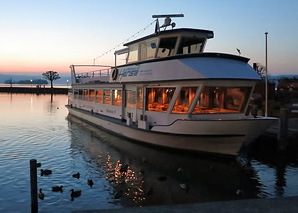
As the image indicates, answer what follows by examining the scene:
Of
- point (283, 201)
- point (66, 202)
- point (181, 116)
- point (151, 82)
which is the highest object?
point (151, 82)

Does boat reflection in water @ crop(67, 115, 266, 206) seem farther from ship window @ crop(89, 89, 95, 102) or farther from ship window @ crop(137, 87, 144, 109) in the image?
ship window @ crop(89, 89, 95, 102)

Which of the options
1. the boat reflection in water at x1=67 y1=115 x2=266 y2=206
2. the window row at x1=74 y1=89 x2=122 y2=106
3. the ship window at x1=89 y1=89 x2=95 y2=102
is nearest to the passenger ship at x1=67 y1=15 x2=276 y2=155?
the boat reflection in water at x1=67 y1=115 x2=266 y2=206

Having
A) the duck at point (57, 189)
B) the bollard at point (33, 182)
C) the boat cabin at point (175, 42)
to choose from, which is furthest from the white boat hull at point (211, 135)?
the bollard at point (33, 182)

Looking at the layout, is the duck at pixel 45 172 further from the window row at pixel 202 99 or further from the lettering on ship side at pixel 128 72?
the lettering on ship side at pixel 128 72

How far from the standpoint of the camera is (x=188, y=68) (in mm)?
12969

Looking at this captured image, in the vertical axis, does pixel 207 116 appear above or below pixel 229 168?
above

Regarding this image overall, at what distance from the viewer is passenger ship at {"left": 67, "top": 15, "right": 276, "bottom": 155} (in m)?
12.6

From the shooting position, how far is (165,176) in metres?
11.9

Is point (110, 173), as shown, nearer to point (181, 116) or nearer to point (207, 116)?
point (181, 116)

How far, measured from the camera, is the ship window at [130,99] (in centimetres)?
1728

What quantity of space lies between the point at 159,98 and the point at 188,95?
2116 mm

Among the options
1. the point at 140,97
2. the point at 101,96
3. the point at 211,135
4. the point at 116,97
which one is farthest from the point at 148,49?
the point at 101,96

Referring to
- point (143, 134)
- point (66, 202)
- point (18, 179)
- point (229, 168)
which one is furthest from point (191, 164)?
point (18, 179)

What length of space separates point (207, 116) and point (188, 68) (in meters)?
2.56
